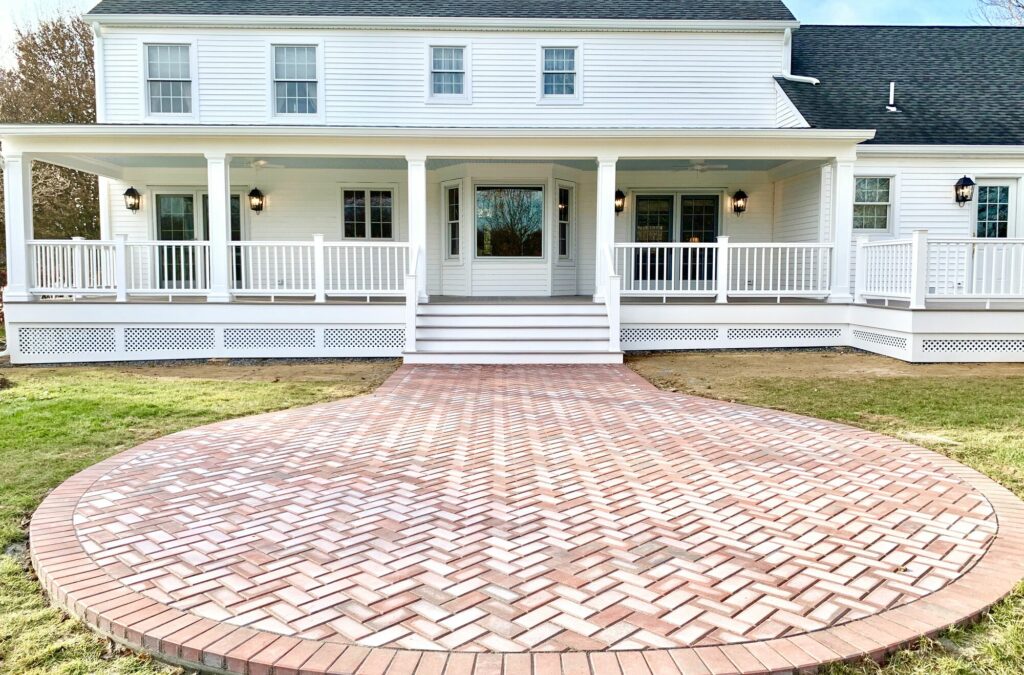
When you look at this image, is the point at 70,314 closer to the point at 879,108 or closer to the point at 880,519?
the point at 880,519

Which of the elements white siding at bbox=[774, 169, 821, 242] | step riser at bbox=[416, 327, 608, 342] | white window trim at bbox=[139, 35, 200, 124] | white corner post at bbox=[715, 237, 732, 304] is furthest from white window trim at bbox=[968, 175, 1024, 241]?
white window trim at bbox=[139, 35, 200, 124]

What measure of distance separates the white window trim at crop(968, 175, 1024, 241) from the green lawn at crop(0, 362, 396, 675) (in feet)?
38.9

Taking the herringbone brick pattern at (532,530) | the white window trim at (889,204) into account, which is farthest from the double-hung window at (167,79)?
the white window trim at (889,204)

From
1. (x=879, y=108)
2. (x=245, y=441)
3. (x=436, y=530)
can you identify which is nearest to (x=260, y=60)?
(x=245, y=441)

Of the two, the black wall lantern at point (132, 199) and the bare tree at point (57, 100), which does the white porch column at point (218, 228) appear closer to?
the black wall lantern at point (132, 199)

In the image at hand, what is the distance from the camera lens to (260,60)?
14.6 metres

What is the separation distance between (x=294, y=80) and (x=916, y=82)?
1343cm

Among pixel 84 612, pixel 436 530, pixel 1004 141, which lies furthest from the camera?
pixel 1004 141

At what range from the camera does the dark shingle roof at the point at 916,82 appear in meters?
13.8

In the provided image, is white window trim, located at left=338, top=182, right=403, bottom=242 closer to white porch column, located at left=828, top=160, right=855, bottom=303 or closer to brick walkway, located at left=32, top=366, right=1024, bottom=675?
white porch column, located at left=828, top=160, right=855, bottom=303

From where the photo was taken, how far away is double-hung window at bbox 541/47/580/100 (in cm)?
1495

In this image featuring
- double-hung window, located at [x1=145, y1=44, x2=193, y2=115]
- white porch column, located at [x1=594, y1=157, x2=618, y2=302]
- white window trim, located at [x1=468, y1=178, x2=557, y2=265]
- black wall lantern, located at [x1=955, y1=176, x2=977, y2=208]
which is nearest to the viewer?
white porch column, located at [x1=594, y1=157, x2=618, y2=302]

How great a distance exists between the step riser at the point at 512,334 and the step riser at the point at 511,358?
1.19 ft

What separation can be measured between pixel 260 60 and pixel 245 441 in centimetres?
1158
